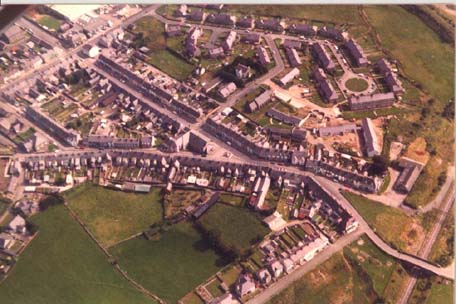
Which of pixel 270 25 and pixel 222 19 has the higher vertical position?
pixel 222 19

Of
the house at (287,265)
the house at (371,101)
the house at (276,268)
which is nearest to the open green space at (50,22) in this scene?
the house at (371,101)

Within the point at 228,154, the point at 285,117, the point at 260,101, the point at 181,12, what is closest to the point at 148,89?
the point at 260,101

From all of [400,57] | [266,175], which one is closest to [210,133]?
[266,175]

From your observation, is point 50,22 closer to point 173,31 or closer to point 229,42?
point 173,31

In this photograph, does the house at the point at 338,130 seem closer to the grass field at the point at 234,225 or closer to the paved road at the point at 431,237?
the paved road at the point at 431,237

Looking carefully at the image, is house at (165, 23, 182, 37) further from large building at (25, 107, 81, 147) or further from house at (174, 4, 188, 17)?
large building at (25, 107, 81, 147)

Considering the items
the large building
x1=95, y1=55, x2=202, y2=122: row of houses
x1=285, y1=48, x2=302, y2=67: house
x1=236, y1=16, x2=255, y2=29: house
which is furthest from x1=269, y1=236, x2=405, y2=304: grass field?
x1=236, y1=16, x2=255, y2=29: house
